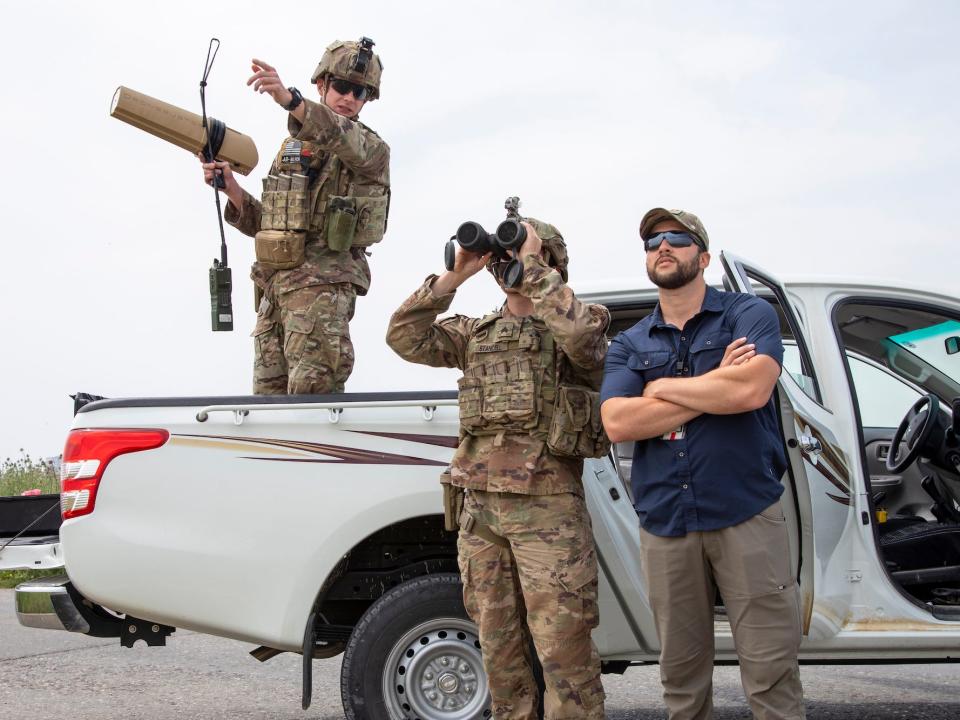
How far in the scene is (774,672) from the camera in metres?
2.88

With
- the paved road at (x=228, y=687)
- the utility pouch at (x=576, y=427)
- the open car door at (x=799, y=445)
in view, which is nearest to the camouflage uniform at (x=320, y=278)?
the utility pouch at (x=576, y=427)

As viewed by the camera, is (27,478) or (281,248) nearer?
(281,248)

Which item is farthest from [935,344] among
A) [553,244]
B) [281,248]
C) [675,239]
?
[281,248]

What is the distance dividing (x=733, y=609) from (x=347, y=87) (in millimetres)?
2704

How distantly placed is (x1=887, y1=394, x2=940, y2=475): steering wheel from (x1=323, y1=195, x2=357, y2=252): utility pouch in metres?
2.47

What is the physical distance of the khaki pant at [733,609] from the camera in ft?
9.54

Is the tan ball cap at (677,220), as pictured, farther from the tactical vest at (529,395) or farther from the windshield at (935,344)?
the windshield at (935,344)

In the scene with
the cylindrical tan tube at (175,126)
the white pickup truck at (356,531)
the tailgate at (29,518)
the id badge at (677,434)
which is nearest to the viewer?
the id badge at (677,434)

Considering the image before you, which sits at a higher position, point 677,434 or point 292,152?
point 292,152

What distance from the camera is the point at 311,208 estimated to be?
4457 mm

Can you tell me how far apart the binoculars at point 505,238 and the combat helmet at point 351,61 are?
1.41m

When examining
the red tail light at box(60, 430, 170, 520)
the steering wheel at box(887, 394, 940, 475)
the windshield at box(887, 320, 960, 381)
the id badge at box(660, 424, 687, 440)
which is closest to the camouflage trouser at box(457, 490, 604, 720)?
the id badge at box(660, 424, 687, 440)

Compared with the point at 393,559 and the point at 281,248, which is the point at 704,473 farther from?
the point at 281,248

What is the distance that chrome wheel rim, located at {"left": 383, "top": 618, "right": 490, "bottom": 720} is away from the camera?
11.6 ft
